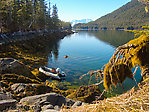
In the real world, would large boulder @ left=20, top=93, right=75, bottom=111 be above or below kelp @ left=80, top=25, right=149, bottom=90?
below

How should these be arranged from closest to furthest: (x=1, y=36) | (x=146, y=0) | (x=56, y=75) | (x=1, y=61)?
(x=146, y=0) → (x=1, y=61) → (x=56, y=75) → (x=1, y=36)

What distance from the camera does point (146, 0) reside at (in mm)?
3084

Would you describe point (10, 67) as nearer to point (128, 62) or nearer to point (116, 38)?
point (128, 62)

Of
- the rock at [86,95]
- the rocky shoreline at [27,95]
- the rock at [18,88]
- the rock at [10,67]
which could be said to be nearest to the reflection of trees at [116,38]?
the rock at [86,95]

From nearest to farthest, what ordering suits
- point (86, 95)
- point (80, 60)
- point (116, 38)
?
point (86, 95)
point (80, 60)
point (116, 38)

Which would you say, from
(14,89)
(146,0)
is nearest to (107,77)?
(146,0)

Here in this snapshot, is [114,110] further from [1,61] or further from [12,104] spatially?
[1,61]

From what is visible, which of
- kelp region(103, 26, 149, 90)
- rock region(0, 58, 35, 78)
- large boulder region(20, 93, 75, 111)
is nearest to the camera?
kelp region(103, 26, 149, 90)

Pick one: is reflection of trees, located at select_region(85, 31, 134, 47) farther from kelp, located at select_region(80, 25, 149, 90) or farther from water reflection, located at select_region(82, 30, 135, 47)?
kelp, located at select_region(80, 25, 149, 90)

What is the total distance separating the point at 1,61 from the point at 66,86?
9.13 m

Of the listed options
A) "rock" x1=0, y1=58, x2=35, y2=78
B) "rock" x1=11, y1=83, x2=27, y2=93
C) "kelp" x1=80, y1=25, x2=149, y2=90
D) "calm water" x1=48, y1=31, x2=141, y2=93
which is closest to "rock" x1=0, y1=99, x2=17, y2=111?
"rock" x1=11, y1=83, x2=27, y2=93

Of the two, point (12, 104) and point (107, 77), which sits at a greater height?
point (107, 77)

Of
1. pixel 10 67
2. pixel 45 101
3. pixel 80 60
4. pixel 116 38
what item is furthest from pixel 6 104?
pixel 116 38

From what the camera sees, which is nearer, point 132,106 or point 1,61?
point 132,106
